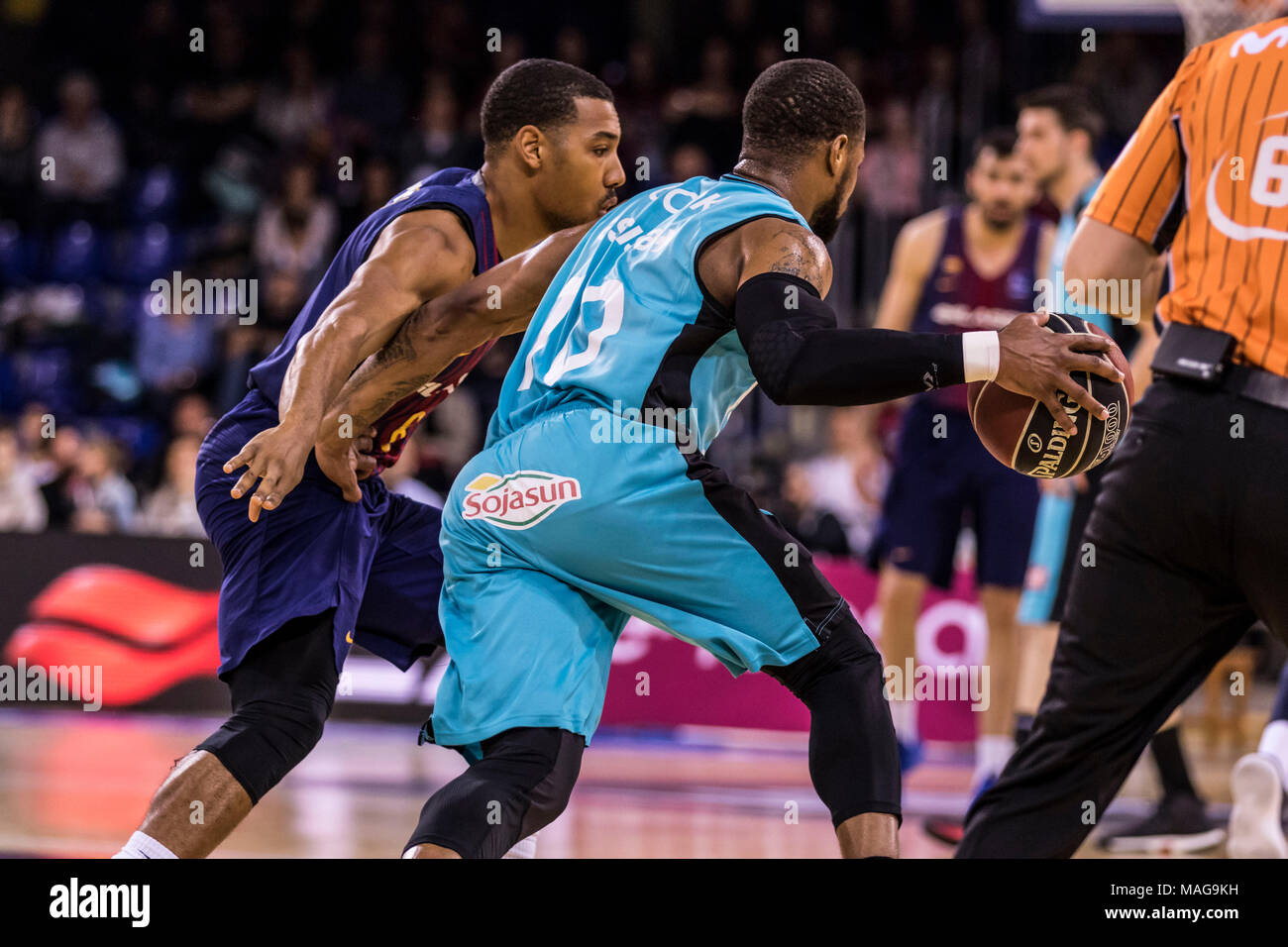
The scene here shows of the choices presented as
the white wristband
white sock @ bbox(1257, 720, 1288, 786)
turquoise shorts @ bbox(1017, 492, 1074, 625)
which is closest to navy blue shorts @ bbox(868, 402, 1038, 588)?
turquoise shorts @ bbox(1017, 492, 1074, 625)

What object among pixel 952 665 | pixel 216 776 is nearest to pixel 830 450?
pixel 952 665

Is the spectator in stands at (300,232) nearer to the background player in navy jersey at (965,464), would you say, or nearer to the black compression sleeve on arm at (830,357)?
the background player in navy jersey at (965,464)

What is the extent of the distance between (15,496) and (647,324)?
7.28 metres

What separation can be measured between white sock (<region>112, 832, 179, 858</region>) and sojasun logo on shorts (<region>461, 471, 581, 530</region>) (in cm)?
93

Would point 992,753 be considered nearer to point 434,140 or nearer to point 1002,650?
point 1002,650

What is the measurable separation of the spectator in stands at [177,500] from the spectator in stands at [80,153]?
4.03 m

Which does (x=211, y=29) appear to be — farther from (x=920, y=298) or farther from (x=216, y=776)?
(x=216, y=776)

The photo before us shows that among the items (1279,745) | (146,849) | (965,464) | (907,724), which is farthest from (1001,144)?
(146,849)

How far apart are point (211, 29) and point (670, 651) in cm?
885

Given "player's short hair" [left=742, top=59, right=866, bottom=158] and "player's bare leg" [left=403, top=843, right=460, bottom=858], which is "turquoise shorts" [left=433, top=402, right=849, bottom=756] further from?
"player's short hair" [left=742, top=59, right=866, bottom=158]

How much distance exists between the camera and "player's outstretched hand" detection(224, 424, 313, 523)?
9.69 ft

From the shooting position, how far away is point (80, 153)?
12.3 metres

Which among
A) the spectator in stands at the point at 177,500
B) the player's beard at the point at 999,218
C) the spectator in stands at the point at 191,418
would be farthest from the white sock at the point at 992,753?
the spectator in stands at the point at 191,418

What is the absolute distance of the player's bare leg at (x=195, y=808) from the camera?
9.87 ft
